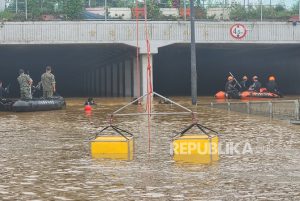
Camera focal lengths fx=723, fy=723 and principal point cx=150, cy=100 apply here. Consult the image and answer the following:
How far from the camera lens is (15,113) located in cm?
3200

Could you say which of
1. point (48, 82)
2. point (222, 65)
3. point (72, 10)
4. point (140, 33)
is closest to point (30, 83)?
point (48, 82)

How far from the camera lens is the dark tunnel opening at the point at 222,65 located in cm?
5315

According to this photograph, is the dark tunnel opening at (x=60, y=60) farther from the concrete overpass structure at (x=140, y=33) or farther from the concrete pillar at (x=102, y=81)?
the concrete overpass structure at (x=140, y=33)

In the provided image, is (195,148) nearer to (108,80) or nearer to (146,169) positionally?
(146,169)

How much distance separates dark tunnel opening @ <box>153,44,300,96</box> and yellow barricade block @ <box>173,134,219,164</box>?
32.7 meters

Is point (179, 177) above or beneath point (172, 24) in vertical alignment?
beneath

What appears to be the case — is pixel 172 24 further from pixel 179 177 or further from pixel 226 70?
pixel 179 177

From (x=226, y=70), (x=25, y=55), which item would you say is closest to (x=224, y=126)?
(x=25, y=55)

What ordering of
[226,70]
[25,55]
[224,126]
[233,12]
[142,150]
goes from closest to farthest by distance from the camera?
1. [142,150]
2. [224,126]
3. [233,12]
4. [25,55]
5. [226,70]

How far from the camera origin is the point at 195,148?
15062 mm

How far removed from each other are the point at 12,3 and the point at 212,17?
13.5m

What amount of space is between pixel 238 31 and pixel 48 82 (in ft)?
51.3

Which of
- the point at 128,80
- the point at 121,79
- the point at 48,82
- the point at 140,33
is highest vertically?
the point at 140,33

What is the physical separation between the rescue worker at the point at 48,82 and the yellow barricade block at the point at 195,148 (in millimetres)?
20230
